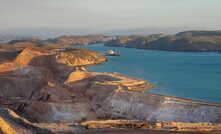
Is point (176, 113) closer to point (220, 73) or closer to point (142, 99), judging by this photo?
point (142, 99)

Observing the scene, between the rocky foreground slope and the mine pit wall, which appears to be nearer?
the rocky foreground slope

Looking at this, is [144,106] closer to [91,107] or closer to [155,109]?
A: [155,109]

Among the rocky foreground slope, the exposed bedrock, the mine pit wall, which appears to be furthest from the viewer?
the exposed bedrock

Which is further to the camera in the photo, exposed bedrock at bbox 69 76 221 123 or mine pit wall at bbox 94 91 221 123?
exposed bedrock at bbox 69 76 221 123

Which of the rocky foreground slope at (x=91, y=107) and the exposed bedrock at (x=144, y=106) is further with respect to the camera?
the exposed bedrock at (x=144, y=106)

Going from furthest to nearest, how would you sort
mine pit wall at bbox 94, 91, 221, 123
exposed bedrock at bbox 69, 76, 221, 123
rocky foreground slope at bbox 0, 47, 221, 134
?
exposed bedrock at bbox 69, 76, 221, 123, mine pit wall at bbox 94, 91, 221, 123, rocky foreground slope at bbox 0, 47, 221, 134

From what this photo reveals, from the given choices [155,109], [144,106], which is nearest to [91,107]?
[144,106]

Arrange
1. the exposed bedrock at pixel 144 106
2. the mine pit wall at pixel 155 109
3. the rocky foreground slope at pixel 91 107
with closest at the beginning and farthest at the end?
the rocky foreground slope at pixel 91 107 → the mine pit wall at pixel 155 109 → the exposed bedrock at pixel 144 106

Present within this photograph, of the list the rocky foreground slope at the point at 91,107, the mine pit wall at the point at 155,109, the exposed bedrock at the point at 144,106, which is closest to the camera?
the rocky foreground slope at the point at 91,107
